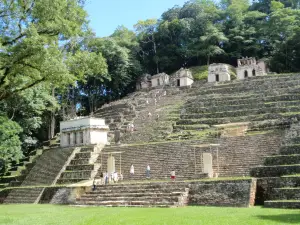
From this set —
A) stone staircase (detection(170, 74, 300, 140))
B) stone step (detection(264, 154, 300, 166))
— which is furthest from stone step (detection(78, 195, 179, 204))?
stone staircase (detection(170, 74, 300, 140))

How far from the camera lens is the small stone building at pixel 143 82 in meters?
60.7

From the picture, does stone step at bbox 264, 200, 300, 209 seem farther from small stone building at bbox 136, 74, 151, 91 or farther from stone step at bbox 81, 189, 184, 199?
small stone building at bbox 136, 74, 151, 91

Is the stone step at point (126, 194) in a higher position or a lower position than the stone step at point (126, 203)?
higher

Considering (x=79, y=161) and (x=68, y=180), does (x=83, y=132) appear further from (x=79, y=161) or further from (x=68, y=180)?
(x=68, y=180)

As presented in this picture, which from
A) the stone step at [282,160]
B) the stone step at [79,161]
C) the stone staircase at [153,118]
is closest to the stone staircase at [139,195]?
the stone step at [282,160]

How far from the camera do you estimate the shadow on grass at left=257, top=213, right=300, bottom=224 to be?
35.9 ft

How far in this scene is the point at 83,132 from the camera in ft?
107

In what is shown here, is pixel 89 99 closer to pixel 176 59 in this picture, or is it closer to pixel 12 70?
pixel 176 59

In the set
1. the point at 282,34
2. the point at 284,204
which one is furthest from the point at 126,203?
the point at 282,34

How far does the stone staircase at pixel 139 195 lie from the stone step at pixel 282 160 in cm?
393

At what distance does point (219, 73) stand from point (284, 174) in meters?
36.1

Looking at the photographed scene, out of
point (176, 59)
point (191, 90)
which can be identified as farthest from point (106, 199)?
point (176, 59)

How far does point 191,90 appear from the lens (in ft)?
160

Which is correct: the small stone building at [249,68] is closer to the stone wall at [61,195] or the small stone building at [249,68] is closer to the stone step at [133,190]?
the stone wall at [61,195]
